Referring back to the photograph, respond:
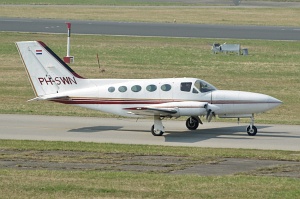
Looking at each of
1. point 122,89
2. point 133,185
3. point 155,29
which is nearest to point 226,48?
point 155,29

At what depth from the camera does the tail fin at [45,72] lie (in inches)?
1188

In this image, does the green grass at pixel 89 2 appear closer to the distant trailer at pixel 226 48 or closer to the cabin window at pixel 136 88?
the distant trailer at pixel 226 48

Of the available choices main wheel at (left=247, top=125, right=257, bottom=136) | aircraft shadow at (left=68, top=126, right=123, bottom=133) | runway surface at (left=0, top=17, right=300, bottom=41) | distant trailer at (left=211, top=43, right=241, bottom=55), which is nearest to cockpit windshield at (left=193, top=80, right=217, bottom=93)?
main wheel at (left=247, top=125, right=257, bottom=136)

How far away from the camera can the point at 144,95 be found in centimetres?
2948

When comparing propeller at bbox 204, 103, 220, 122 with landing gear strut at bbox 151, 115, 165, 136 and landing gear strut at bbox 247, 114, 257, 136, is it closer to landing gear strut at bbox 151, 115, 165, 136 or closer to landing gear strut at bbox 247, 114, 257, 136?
landing gear strut at bbox 247, 114, 257, 136

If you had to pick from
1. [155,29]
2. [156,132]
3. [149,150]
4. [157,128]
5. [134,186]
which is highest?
[155,29]

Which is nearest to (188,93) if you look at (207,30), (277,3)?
(207,30)

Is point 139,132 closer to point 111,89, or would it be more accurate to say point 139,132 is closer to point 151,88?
point 151,88

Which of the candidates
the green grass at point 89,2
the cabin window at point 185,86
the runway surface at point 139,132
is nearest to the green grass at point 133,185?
the runway surface at point 139,132

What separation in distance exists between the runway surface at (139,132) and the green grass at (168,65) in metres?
1.78

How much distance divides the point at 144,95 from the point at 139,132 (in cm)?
139

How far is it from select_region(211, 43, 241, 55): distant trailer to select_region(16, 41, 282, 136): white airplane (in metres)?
23.3

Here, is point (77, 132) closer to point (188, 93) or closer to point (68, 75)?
point (68, 75)

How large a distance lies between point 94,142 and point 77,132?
2.44 m
